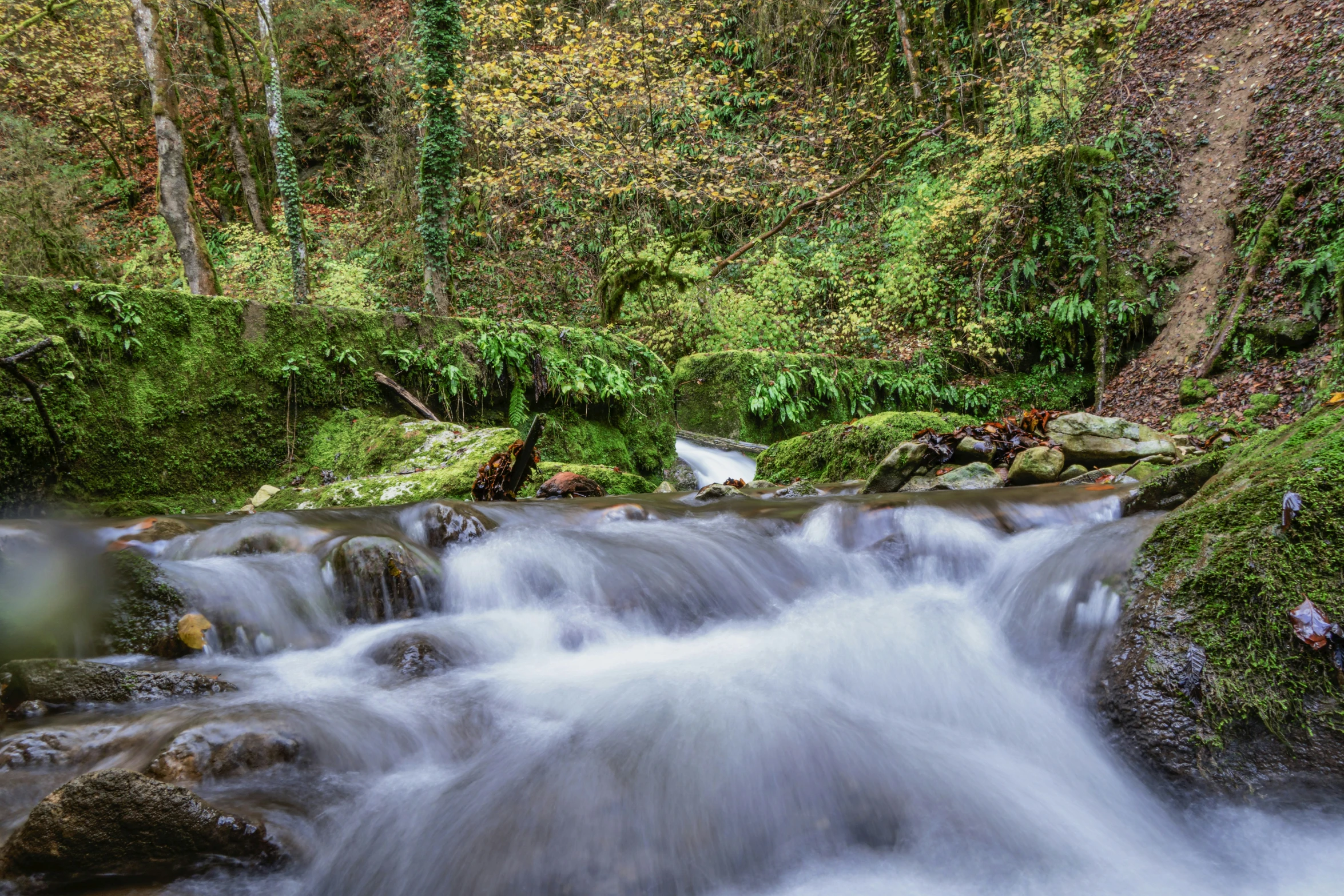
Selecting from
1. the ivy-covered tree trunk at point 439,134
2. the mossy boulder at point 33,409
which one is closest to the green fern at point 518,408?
the mossy boulder at point 33,409

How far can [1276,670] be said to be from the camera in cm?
217

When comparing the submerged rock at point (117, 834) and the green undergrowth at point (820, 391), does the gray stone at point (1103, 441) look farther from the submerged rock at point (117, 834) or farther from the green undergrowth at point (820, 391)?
the submerged rock at point (117, 834)

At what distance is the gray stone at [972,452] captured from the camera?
6.72 metres

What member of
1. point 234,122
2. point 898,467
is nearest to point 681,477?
point 898,467

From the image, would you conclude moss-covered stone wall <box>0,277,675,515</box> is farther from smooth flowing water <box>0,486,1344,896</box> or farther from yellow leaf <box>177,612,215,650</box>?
yellow leaf <box>177,612,215,650</box>

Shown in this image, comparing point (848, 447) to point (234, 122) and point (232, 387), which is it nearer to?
point (232, 387)

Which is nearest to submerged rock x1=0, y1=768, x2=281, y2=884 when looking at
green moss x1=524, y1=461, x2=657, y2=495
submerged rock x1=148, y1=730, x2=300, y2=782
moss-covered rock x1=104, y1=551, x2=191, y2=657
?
submerged rock x1=148, y1=730, x2=300, y2=782

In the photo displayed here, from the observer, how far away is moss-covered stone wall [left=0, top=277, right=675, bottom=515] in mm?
5523

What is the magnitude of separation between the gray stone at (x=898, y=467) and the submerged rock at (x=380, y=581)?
3.88 meters

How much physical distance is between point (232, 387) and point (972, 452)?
22.3 feet

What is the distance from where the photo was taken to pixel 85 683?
2.70 meters

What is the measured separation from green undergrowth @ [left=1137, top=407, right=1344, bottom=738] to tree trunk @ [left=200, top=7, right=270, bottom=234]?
20.3 metres

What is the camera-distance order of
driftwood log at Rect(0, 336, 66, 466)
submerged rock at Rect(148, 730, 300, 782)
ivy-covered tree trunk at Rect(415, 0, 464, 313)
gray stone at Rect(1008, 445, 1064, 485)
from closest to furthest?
submerged rock at Rect(148, 730, 300, 782) → driftwood log at Rect(0, 336, 66, 466) → gray stone at Rect(1008, 445, 1064, 485) → ivy-covered tree trunk at Rect(415, 0, 464, 313)

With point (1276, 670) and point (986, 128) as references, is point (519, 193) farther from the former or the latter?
point (1276, 670)
